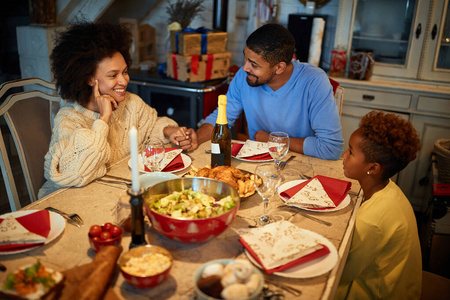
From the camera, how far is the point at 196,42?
325 centimetres

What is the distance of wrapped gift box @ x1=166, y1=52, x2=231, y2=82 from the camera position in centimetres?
327

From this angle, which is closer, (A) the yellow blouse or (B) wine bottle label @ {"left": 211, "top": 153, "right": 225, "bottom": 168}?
(A) the yellow blouse

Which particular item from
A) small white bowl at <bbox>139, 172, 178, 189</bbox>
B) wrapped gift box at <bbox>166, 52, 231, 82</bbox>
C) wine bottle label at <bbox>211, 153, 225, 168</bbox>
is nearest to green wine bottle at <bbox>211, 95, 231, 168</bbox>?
wine bottle label at <bbox>211, 153, 225, 168</bbox>

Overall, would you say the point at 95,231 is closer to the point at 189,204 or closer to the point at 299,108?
the point at 189,204

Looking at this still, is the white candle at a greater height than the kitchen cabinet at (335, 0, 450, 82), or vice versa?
the kitchen cabinet at (335, 0, 450, 82)

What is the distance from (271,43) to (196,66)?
4.42ft

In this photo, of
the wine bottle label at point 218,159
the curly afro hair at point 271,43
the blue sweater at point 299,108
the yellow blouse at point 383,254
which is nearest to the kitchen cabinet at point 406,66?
the blue sweater at point 299,108

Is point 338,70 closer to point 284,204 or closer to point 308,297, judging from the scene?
point 284,204

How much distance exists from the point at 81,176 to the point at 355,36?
2645 mm

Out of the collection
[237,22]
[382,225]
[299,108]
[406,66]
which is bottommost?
[382,225]

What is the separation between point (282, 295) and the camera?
0.94m

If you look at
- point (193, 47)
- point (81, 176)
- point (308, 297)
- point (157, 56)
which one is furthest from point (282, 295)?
point (157, 56)

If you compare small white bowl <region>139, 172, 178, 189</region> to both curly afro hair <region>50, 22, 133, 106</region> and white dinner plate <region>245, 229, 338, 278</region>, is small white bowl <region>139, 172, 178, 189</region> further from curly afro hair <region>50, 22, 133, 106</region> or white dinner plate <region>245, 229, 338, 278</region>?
curly afro hair <region>50, 22, 133, 106</region>

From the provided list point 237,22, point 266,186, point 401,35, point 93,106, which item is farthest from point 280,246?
point 237,22
